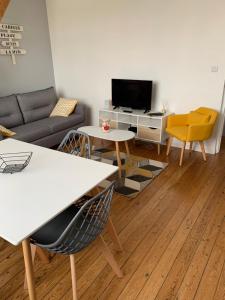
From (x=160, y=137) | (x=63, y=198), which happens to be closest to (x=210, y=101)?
(x=160, y=137)

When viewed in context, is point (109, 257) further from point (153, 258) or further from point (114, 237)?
point (153, 258)

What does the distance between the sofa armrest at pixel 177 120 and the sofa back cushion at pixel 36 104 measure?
7.02 feet

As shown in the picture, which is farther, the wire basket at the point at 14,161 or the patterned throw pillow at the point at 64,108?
the patterned throw pillow at the point at 64,108

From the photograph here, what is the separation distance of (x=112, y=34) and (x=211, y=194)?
2.95m

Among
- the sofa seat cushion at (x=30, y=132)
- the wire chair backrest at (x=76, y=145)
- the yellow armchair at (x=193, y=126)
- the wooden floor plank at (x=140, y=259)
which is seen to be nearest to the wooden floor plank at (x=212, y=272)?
the wooden floor plank at (x=140, y=259)

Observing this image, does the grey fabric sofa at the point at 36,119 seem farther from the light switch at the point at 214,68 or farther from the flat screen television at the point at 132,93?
the light switch at the point at 214,68

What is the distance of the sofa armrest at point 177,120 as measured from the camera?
343cm

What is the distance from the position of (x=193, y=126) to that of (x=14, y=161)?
2229mm

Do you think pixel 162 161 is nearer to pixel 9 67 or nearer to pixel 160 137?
pixel 160 137

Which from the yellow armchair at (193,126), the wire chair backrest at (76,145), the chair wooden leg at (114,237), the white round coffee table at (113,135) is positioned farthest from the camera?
the yellow armchair at (193,126)

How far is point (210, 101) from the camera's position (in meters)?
3.38

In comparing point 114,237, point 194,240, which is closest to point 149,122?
point 194,240

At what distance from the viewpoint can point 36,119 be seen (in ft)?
13.1

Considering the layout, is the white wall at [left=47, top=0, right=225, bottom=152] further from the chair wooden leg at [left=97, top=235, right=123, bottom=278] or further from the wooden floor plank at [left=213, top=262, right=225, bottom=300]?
the chair wooden leg at [left=97, top=235, right=123, bottom=278]
